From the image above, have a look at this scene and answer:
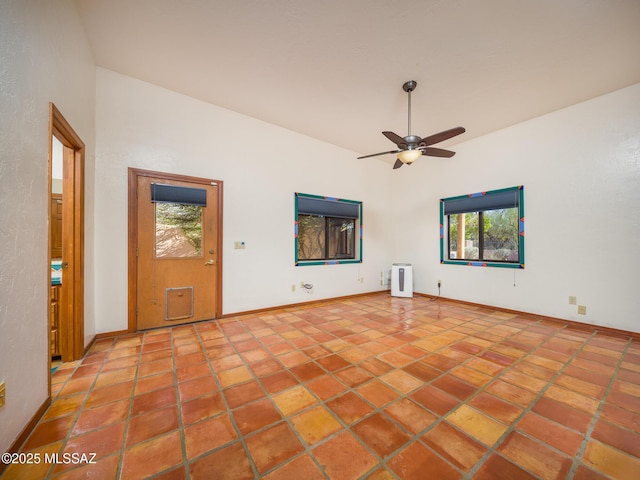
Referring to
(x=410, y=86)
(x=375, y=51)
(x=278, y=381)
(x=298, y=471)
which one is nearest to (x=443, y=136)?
(x=410, y=86)

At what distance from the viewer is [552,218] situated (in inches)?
144

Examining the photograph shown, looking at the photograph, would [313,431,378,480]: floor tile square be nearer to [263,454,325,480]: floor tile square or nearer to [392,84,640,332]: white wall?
[263,454,325,480]: floor tile square

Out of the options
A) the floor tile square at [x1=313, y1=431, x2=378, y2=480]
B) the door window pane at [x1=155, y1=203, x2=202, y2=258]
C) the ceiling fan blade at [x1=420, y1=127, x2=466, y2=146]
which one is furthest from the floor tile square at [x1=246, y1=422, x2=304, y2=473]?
the ceiling fan blade at [x1=420, y1=127, x2=466, y2=146]

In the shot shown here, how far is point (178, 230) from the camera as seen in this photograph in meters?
3.37

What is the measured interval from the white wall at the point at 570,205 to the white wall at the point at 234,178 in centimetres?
226

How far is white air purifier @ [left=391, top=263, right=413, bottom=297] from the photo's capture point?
5145mm

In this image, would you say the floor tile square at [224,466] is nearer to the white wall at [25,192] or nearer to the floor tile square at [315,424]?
the floor tile square at [315,424]

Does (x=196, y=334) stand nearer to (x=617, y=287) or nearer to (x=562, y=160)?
(x=617, y=287)

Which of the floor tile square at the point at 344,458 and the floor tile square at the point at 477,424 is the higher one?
the floor tile square at the point at 344,458

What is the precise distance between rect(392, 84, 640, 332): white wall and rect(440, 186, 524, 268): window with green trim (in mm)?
128

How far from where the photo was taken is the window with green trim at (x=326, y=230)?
15.1 feet

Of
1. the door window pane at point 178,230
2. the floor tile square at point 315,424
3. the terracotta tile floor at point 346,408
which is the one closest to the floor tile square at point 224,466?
the terracotta tile floor at point 346,408

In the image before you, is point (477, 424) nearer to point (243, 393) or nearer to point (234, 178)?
point (243, 393)

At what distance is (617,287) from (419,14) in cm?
412
